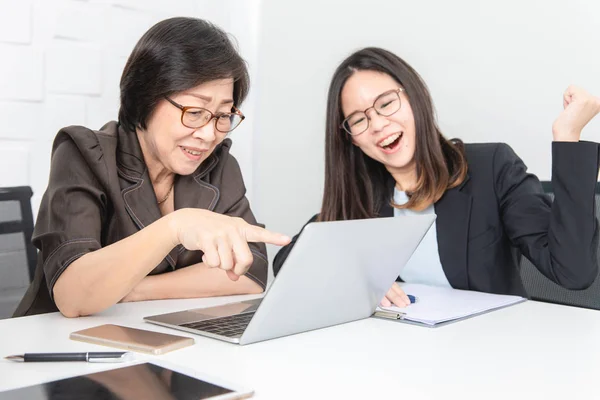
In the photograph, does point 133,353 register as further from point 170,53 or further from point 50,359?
point 170,53

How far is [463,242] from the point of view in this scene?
5.30 ft

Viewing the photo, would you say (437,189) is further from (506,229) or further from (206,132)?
(206,132)

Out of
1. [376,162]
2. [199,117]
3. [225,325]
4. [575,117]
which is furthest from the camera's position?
[376,162]

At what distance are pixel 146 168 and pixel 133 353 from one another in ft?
2.39

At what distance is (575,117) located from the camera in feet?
4.52

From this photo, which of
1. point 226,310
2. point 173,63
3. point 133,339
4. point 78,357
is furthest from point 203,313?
point 173,63

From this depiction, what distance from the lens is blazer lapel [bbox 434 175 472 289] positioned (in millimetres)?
1607

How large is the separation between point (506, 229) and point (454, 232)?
0.13m

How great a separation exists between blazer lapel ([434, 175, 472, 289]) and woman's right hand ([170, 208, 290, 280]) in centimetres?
75

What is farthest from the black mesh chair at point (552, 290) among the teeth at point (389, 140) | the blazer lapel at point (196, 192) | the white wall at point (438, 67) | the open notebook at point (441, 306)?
the blazer lapel at point (196, 192)

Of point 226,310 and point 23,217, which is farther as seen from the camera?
point 23,217

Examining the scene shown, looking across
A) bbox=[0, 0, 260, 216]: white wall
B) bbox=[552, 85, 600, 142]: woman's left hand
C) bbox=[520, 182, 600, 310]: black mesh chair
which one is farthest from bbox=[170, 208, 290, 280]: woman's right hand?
bbox=[0, 0, 260, 216]: white wall

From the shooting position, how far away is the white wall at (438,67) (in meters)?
2.01

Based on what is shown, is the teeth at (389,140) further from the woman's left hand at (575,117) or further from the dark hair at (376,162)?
the woman's left hand at (575,117)
